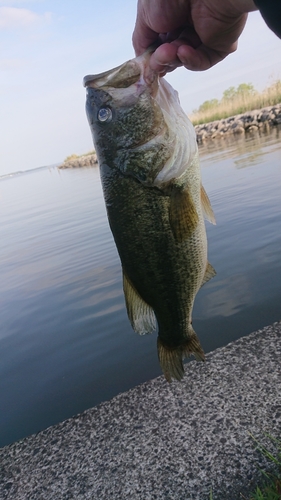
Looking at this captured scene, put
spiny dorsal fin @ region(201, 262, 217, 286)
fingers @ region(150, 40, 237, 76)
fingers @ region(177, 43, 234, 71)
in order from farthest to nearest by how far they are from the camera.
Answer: spiny dorsal fin @ region(201, 262, 217, 286) → fingers @ region(177, 43, 234, 71) → fingers @ region(150, 40, 237, 76)

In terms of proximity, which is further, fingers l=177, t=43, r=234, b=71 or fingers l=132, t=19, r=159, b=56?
fingers l=132, t=19, r=159, b=56

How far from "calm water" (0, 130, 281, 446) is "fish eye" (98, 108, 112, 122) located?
335 cm

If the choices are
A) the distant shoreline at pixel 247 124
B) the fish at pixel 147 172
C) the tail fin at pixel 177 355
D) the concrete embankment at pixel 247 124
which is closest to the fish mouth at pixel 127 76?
the fish at pixel 147 172

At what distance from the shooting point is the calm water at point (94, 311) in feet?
16.1

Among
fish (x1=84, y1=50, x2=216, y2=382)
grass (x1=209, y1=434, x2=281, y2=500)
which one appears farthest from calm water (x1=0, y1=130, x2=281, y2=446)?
fish (x1=84, y1=50, x2=216, y2=382)

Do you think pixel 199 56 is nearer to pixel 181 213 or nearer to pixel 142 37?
pixel 142 37

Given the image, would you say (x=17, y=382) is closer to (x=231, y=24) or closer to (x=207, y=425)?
(x=207, y=425)

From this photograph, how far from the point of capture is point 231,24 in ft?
7.81

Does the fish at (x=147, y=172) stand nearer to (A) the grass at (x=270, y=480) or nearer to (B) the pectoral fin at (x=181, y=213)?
(B) the pectoral fin at (x=181, y=213)

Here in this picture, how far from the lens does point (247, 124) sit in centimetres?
3181

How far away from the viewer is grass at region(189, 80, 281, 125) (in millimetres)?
35688

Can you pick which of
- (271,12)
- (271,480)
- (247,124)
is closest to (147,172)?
(271,12)

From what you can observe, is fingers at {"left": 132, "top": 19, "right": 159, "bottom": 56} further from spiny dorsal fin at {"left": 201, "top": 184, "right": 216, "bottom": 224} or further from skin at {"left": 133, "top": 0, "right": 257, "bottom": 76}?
spiny dorsal fin at {"left": 201, "top": 184, "right": 216, "bottom": 224}

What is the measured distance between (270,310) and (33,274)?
22.0ft
